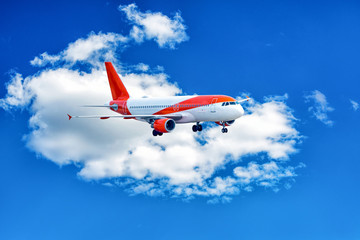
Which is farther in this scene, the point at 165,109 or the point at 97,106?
the point at 97,106

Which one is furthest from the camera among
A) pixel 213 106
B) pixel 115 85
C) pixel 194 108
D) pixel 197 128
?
pixel 115 85

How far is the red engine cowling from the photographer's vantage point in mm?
35125

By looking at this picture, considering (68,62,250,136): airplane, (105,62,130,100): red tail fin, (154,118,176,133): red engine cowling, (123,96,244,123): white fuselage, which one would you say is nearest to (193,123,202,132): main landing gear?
(68,62,250,136): airplane

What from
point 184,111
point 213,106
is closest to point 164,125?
point 184,111

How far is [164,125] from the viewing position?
1382 inches

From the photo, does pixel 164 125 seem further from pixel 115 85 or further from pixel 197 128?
pixel 115 85

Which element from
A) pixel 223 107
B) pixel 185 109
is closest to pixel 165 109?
pixel 185 109

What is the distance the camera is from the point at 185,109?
36.7 meters

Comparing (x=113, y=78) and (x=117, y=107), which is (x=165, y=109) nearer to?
(x=117, y=107)

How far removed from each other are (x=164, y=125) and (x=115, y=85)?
14162mm

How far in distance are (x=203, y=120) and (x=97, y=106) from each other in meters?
13.1

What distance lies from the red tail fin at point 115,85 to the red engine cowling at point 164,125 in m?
11.1

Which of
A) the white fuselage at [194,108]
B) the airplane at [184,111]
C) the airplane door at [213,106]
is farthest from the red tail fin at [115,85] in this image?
the airplane door at [213,106]

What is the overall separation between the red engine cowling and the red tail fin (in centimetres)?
1109
